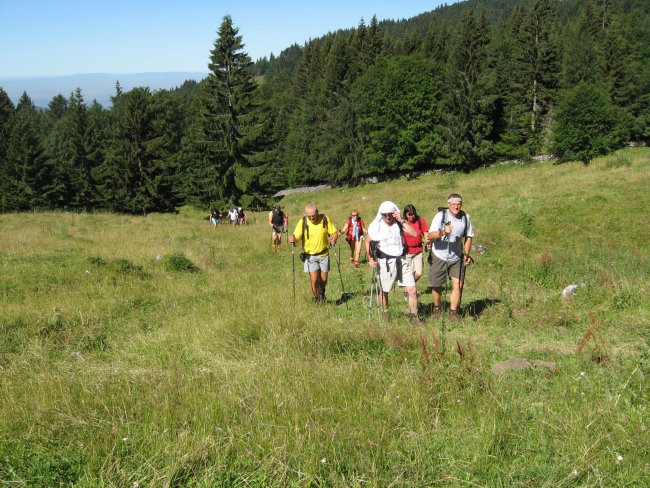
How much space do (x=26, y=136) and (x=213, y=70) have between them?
84.5 feet

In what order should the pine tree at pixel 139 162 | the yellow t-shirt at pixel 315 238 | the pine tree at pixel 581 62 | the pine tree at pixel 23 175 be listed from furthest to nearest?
1. the pine tree at pixel 581 62
2. the pine tree at pixel 23 175
3. the pine tree at pixel 139 162
4. the yellow t-shirt at pixel 315 238

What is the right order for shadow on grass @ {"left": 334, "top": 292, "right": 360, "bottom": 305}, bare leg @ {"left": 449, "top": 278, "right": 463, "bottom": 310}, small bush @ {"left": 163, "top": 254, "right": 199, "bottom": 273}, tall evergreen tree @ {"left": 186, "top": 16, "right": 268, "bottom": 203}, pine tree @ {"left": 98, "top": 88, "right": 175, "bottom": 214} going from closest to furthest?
bare leg @ {"left": 449, "top": 278, "right": 463, "bottom": 310}, shadow on grass @ {"left": 334, "top": 292, "right": 360, "bottom": 305}, small bush @ {"left": 163, "top": 254, "right": 199, "bottom": 273}, tall evergreen tree @ {"left": 186, "top": 16, "right": 268, "bottom": 203}, pine tree @ {"left": 98, "top": 88, "right": 175, "bottom": 214}

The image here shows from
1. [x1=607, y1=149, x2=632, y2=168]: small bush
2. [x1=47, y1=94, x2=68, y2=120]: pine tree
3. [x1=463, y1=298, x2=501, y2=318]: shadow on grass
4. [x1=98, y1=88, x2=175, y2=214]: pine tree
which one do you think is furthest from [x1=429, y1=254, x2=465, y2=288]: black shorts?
[x1=47, y1=94, x2=68, y2=120]: pine tree

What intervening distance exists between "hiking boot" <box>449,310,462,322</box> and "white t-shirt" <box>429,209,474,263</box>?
2.78 feet

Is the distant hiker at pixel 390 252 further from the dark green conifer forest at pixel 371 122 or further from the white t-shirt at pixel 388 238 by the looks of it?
the dark green conifer forest at pixel 371 122

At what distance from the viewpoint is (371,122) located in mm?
53031

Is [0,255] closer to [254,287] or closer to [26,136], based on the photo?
[254,287]

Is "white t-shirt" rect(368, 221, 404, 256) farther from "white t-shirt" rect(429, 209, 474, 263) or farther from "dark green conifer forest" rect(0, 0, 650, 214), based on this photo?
"dark green conifer forest" rect(0, 0, 650, 214)

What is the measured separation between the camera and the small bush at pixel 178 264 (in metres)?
13.5

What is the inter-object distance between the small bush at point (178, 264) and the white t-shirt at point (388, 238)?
760 cm

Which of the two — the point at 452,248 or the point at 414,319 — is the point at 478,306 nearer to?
the point at 452,248

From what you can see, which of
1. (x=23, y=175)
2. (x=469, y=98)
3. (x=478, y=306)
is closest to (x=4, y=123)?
(x=23, y=175)

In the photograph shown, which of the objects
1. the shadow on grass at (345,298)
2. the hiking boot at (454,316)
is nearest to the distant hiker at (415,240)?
the hiking boot at (454,316)

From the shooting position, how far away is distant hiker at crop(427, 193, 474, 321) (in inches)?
303
